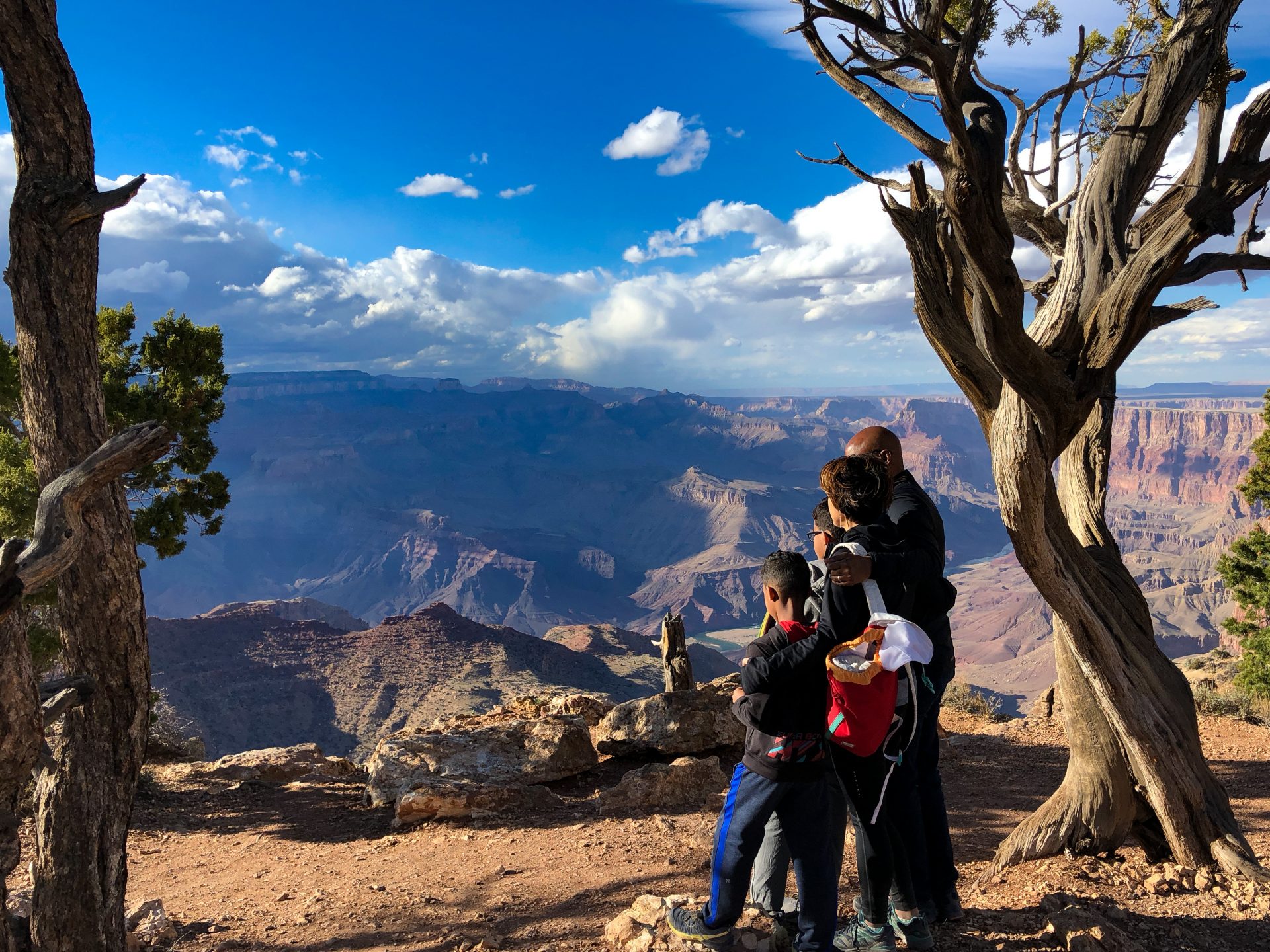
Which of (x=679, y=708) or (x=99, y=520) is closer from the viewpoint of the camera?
(x=99, y=520)

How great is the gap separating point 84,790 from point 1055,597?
4.97 meters

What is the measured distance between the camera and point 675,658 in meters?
10.2

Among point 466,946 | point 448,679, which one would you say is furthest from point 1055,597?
point 448,679

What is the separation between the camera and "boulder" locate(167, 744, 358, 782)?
10508mm

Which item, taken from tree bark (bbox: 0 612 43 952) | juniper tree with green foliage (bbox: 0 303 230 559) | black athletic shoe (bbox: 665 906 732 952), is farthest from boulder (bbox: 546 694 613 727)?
tree bark (bbox: 0 612 43 952)

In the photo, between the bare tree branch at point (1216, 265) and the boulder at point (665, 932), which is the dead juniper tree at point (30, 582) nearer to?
the boulder at point (665, 932)

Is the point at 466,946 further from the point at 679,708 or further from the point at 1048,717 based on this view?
the point at 1048,717

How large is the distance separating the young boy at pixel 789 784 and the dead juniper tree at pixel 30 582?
2622 mm

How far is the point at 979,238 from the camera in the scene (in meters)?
3.59

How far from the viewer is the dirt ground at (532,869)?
155 inches

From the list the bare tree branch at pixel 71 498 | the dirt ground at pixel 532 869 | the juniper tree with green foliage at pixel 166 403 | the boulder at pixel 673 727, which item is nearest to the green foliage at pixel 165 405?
the juniper tree with green foliage at pixel 166 403

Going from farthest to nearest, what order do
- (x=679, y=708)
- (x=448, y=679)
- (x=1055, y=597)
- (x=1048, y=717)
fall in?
(x=448, y=679), (x=1048, y=717), (x=679, y=708), (x=1055, y=597)

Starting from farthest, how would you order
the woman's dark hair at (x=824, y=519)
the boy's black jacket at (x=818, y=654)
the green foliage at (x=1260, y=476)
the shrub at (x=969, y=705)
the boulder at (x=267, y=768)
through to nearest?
the green foliage at (x=1260, y=476) → the shrub at (x=969, y=705) → the boulder at (x=267, y=768) → the woman's dark hair at (x=824, y=519) → the boy's black jacket at (x=818, y=654)

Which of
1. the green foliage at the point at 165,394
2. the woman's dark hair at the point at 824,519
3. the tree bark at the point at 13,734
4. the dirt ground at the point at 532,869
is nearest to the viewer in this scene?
the tree bark at the point at 13,734
